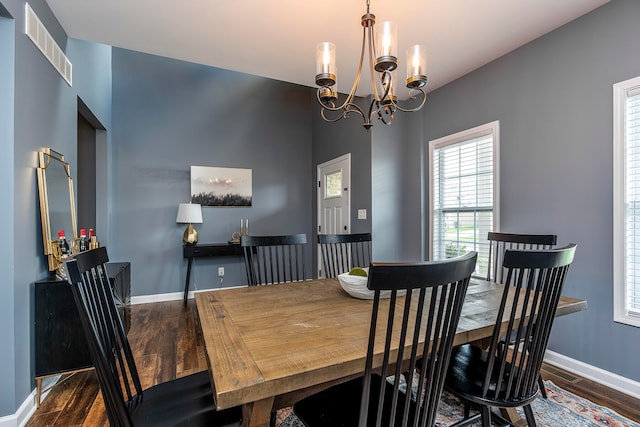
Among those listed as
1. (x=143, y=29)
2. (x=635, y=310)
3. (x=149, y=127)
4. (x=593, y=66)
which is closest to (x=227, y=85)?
(x=149, y=127)

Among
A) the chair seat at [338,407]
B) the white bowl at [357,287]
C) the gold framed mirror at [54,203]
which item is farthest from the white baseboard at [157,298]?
the chair seat at [338,407]

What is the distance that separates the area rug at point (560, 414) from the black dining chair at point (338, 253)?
3.13ft

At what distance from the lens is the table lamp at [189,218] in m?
4.10

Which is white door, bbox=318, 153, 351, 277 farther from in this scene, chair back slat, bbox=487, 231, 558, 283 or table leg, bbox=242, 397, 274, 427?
table leg, bbox=242, 397, 274, 427

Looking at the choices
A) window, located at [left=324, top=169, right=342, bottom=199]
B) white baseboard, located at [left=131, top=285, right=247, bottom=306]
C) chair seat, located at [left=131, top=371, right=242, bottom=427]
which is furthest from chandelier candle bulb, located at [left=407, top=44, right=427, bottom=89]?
white baseboard, located at [left=131, top=285, right=247, bottom=306]

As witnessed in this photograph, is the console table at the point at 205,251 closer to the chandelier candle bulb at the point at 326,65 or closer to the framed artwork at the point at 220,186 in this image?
the framed artwork at the point at 220,186

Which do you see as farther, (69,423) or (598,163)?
(598,163)

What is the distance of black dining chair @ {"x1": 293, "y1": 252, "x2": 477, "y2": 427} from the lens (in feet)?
2.52

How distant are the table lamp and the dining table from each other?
2.73 metres

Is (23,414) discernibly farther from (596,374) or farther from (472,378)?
(596,374)

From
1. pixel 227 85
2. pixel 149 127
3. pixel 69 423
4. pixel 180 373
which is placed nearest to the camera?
pixel 69 423

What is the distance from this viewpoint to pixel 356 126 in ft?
13.1

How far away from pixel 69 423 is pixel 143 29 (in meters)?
2.61

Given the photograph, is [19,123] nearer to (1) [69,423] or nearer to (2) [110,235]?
(1) [69,423]
